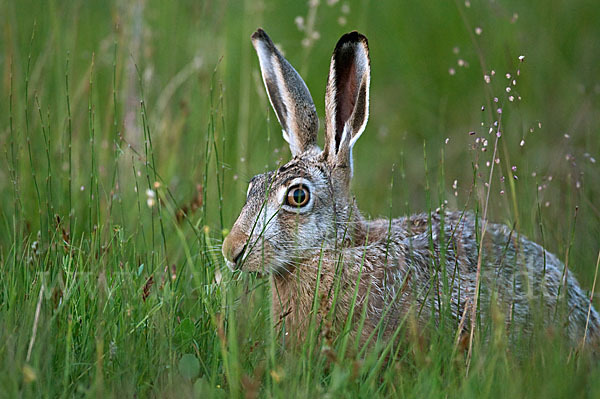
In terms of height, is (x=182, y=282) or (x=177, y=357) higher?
(x=182, y=282)

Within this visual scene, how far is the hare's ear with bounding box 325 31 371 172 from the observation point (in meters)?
4.29

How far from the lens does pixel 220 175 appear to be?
5988 mm

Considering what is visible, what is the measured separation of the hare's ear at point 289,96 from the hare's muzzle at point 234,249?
0.92 metres

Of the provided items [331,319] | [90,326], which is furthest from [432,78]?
[90,326]

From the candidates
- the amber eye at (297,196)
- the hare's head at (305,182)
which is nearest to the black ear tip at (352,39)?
the hare's head at (305,182)

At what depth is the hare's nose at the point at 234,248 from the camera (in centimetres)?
395

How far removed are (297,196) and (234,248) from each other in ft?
1.59

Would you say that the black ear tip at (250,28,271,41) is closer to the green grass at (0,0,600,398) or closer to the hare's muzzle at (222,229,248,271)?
the green grass at (0,0,600,398)

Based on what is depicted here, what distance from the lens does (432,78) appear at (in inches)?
303

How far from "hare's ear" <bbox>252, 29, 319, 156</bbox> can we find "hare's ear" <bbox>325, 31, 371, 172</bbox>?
22cm

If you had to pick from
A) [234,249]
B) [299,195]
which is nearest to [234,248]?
[234,249]

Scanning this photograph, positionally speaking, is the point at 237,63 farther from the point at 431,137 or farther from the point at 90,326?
the point at 90,326

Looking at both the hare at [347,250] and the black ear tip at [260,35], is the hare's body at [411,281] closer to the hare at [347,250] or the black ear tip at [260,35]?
the hare at [347,250]

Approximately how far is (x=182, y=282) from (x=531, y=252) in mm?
1858
